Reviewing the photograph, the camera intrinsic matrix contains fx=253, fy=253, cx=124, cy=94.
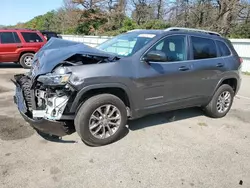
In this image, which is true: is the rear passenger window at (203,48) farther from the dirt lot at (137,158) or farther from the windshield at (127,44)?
the dirt lot at (137,158)

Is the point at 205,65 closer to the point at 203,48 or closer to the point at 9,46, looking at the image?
the point at 203,48

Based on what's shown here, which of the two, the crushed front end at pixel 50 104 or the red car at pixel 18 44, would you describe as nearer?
the crushed front end at pixel 50 104

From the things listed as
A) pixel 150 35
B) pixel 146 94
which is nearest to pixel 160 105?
pixel 146 94

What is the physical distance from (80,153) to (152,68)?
172 cm

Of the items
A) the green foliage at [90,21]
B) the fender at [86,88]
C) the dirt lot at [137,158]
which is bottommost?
the dirt lot at [137,158]

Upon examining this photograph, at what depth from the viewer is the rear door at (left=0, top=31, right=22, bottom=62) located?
34.0 feet

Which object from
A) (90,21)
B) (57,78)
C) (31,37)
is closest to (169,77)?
(57,78)

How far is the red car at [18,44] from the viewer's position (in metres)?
10.4

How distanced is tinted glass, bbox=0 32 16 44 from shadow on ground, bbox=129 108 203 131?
7.97m

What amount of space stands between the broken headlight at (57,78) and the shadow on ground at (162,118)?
5.62 feet

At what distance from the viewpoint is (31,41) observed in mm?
10969

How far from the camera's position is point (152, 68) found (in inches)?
160

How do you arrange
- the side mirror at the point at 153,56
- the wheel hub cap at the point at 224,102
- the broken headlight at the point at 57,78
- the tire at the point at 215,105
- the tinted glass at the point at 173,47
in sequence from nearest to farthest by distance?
1. the broken headlight at the point at 57,78
2. the side mirror at the point at 153,56
3. the tinted glass at the point at 173,47
4. the tire at the point at 215,105
5. the wheel hub cap at the point at 224,102

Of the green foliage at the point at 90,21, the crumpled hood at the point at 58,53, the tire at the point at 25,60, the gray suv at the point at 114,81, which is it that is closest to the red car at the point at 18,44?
the tire at the point at 25,60
